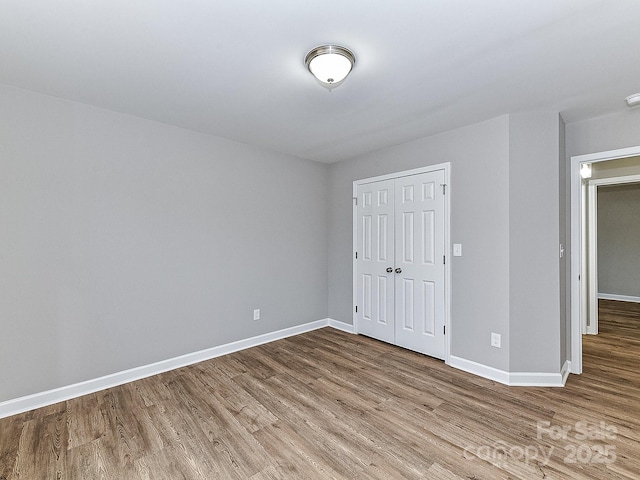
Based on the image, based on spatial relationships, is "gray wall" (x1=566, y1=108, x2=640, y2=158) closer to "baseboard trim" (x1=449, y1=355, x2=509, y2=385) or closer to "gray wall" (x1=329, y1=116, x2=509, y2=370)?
"gray wall" (x1=329, y1=116, x2=509, y2=370)

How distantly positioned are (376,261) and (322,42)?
2.73 metres

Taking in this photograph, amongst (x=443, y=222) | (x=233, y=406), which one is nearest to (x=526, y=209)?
(x=443, y=222)

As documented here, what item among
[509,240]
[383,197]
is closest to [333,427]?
[509,240]

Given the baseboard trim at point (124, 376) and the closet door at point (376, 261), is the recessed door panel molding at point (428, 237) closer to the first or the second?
the closet door at point (376, 261)

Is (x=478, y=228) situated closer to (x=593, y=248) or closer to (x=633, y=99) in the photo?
(x=633, y=99)

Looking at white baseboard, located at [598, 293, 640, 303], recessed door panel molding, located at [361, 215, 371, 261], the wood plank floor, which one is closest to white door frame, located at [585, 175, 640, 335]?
the wood plank floor

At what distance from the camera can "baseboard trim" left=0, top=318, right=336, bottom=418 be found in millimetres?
2336

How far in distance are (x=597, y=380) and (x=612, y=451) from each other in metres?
1.22

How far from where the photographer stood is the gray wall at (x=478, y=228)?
2.82 m

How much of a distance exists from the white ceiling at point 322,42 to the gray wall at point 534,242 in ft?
0.95

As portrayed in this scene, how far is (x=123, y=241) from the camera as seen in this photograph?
282 centimetres

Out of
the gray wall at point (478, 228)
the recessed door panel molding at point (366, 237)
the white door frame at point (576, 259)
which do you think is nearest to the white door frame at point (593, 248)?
the white door frame at point (576, 259)

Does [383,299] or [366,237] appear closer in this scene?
[383,299]

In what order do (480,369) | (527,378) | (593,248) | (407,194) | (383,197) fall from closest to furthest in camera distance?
(527,378) < (480,369) < (407,194) < (383,197) < (593,248)
